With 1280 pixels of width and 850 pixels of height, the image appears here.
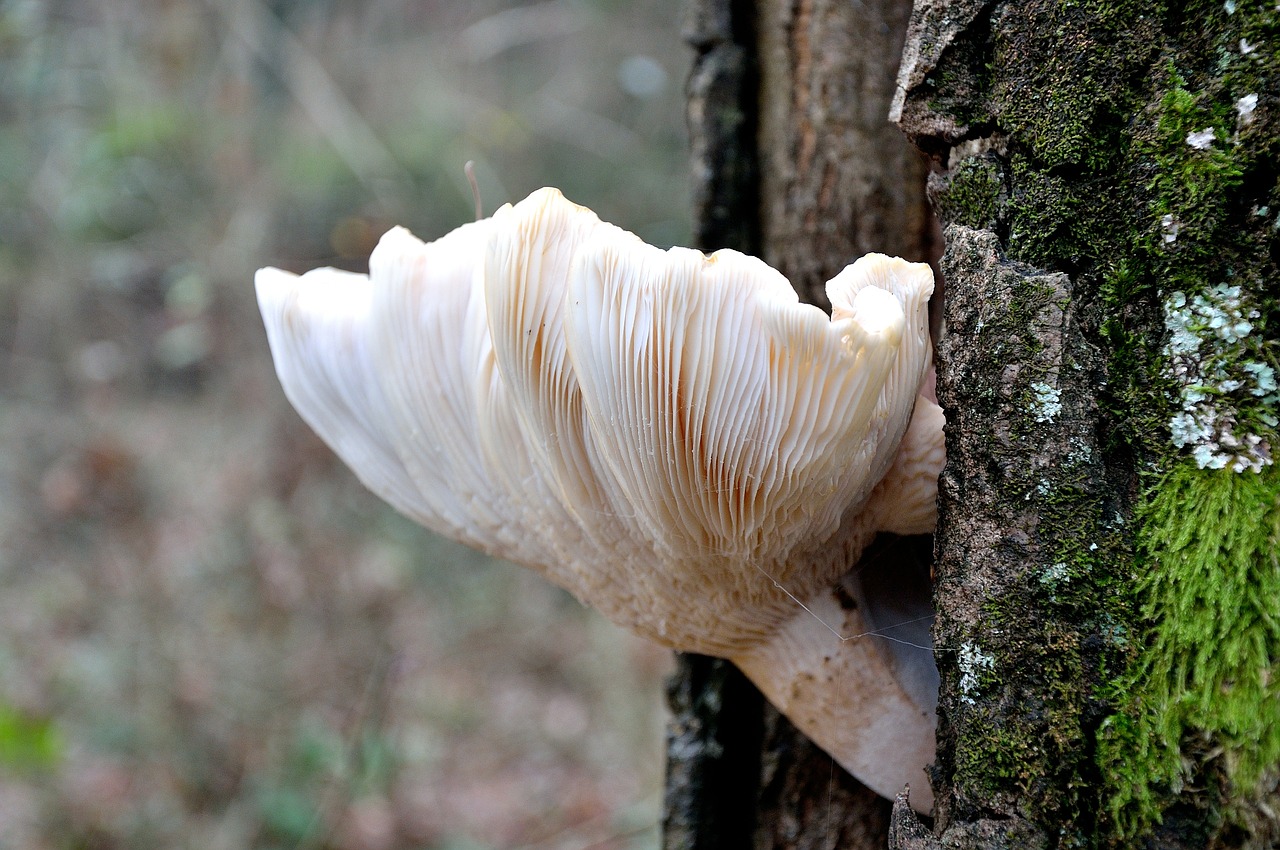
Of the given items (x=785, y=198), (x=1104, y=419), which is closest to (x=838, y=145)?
(x=785, y=198)

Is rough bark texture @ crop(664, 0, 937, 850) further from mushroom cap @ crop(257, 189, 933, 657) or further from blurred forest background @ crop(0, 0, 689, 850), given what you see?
blurred forest background @ crop(0, 0, 689, 850)

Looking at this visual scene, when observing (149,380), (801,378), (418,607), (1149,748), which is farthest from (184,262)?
(1149,748)

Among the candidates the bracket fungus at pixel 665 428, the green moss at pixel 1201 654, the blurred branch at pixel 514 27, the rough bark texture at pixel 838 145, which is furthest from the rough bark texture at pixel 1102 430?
the blurred branch at pixel 514 27

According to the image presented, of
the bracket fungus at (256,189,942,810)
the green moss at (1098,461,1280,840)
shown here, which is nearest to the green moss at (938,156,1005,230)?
the bracket fungus at (256,189,942,810)

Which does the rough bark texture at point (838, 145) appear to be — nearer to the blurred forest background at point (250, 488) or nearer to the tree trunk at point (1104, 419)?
the tree trunk at point (1104, 419)

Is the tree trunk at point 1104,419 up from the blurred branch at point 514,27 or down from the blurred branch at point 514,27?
down

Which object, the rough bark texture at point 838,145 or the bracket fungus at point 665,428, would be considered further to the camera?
the rough bark texture at point 838,145
